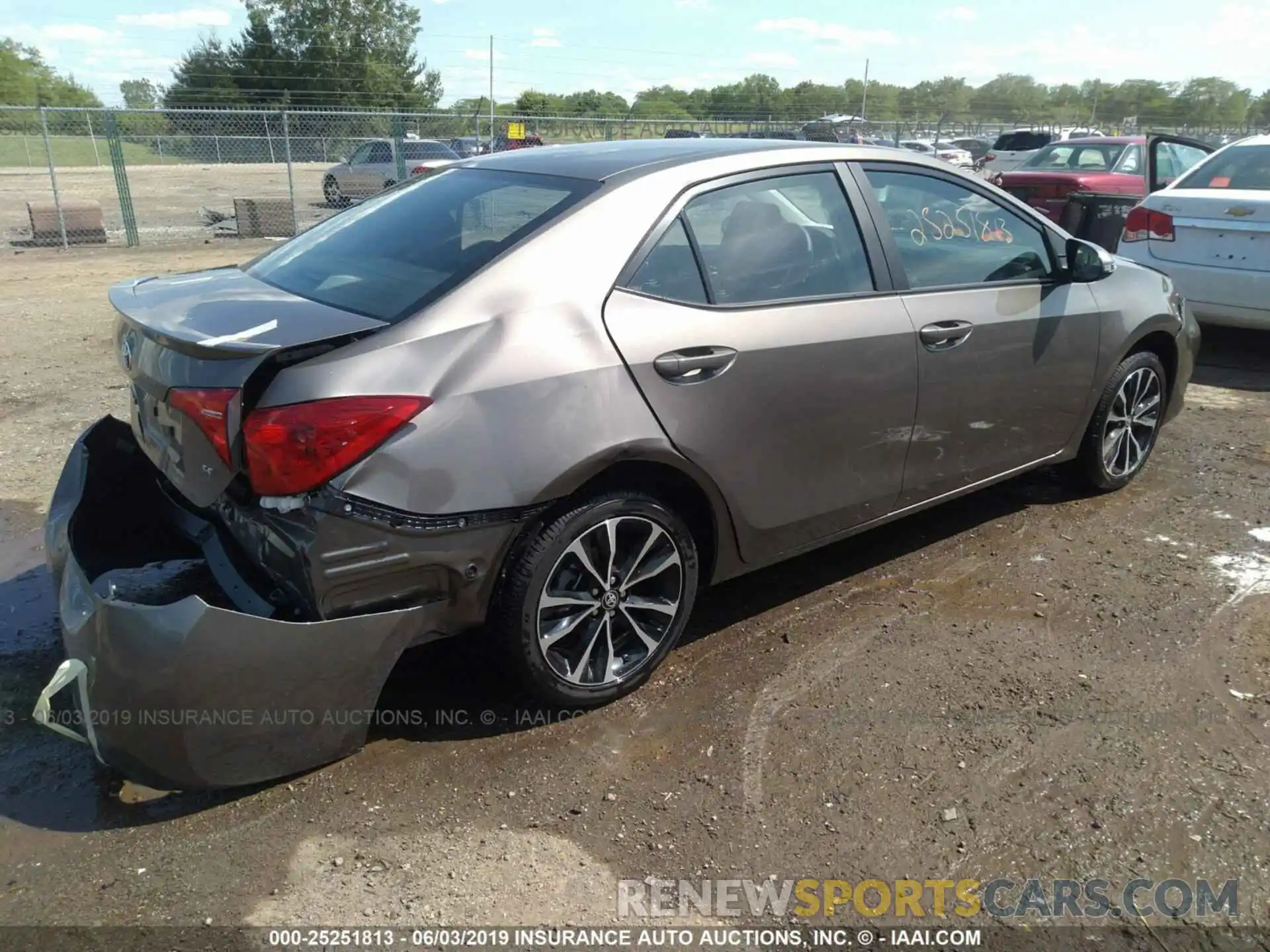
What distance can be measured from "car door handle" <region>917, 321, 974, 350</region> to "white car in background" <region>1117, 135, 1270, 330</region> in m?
4.12

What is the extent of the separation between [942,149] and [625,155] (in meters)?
33.1

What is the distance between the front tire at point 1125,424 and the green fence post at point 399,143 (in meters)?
15.0

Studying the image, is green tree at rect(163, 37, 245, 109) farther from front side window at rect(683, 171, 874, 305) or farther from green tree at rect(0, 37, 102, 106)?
front side window at rect(683, 171, 874, 305)

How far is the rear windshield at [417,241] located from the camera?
9.14 feet

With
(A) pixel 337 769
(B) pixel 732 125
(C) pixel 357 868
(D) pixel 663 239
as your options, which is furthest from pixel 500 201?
(B) pixel 732 125

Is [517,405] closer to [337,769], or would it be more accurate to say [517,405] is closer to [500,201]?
[500,201]

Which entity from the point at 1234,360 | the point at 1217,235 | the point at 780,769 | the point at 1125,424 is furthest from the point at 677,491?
the point at 1234,360

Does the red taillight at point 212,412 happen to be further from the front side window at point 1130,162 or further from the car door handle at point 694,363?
the front side window at point 1130,162

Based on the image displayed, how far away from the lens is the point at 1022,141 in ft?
86.1

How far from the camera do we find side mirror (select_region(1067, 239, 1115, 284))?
163 inches

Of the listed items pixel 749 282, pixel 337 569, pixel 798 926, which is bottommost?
pixel 798 926

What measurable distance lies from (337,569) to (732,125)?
2883 cm

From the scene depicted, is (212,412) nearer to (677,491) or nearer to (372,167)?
(677,491)

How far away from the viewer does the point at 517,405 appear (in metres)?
2.61
